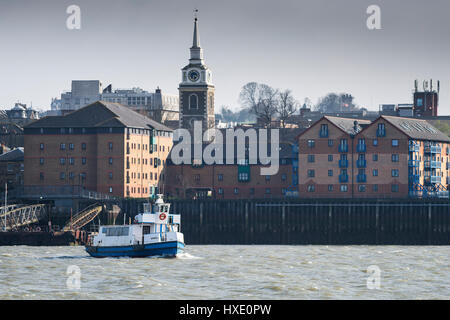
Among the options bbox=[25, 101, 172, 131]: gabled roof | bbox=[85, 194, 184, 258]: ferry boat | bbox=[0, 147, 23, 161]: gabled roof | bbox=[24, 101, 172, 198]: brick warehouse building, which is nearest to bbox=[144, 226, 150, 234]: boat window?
bbox=[85, 194, 184, 258]: ferry boat

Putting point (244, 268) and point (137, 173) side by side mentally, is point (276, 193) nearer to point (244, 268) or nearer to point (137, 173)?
point (137, 173)

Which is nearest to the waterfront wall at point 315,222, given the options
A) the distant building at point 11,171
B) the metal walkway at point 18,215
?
the metal walkway at point 18,215

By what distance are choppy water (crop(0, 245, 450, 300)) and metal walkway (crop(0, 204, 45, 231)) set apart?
15496 millimetres

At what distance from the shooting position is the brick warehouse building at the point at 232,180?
513ft

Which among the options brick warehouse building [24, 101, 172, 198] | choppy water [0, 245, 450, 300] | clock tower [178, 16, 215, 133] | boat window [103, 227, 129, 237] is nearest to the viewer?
choppy water [0, 245, 450, 300]

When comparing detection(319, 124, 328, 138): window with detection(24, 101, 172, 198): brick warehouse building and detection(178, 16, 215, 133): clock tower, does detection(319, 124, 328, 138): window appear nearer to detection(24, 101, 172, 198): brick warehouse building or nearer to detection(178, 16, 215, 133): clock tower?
detection(24, 101, 172, 198): brick warehouse building

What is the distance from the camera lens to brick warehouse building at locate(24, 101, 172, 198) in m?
147

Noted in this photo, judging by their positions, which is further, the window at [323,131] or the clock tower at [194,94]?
the clock tower at [194,94]

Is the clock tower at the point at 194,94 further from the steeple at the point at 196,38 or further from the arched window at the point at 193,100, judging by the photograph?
the steeple at the point at 196,38

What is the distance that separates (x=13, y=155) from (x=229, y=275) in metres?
82.7

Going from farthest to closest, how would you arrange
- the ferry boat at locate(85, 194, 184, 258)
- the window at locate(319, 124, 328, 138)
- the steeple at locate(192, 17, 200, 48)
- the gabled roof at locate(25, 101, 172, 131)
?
the steeple at locate(192, 17, 200, 48), the gabled roof at locate(25, 101, 172, 131), the window at locate(319, 124, 328, 138), the ferry boat at locate(85, 194, 184, 258)

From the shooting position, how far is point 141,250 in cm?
9988

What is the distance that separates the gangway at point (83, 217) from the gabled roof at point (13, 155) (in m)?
23.7
